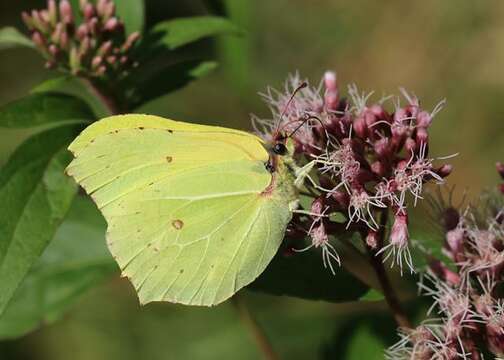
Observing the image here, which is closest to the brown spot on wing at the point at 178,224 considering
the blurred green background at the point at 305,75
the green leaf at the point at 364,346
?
the green leaf at the point at 364,346

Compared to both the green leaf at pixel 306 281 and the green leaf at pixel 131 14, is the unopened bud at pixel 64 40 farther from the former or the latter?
the green leaf at pixel 306 281

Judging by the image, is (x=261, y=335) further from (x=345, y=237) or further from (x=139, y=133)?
(x=139, y=133)

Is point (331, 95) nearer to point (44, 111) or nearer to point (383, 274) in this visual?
point (383, 274)

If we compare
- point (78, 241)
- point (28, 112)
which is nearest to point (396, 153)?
point (28, 112)

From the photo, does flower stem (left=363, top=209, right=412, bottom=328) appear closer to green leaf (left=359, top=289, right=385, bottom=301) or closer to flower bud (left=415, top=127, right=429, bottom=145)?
green leaf (left=359, top=289, right=385, bottom=301)

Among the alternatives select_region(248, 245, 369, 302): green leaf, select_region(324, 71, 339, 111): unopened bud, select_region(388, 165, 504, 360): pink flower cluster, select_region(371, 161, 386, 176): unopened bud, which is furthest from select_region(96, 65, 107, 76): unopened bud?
select_region(388, 165, 504, 360): pink flower cluster
